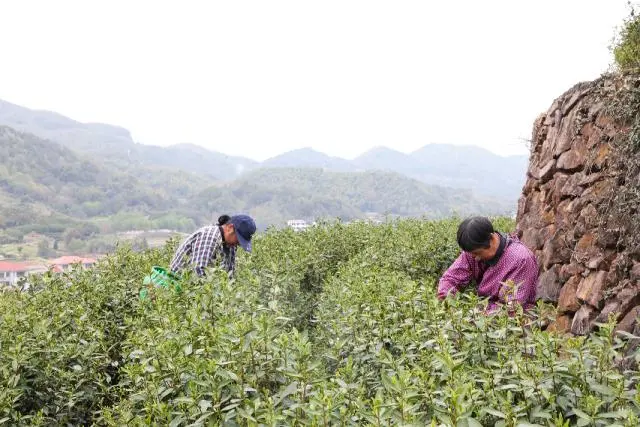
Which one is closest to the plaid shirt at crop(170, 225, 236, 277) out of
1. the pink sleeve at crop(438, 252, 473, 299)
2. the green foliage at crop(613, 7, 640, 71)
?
the pink sleeve at crop(438, 252, 473, 299)

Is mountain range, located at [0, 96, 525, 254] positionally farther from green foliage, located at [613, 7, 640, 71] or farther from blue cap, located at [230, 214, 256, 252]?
green foliage, located at [613, 7, 640, 71]

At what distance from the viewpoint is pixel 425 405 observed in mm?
2150

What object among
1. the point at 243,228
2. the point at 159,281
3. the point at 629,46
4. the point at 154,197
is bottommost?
the point at 154,197

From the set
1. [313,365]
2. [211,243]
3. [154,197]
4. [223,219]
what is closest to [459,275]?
[211,243]

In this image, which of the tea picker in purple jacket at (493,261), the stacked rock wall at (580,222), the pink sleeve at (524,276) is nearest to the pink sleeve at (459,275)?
the tea picker in purple jacket at (493,261)

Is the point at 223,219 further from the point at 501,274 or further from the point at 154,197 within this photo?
the point at 154,197

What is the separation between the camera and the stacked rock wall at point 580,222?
3.75 meters

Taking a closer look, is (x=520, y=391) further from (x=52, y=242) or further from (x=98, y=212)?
(x=98, y=212)

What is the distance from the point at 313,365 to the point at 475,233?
86.8 inches

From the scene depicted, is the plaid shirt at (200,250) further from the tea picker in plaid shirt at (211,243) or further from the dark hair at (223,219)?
the dark hair at (223,219)

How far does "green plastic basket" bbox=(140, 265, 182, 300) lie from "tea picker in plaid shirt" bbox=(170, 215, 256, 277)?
12 cm

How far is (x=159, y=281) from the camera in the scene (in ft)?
15.2

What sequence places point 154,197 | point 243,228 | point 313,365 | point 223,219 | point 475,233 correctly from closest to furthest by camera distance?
1. point 313,365
2. point 475,233
3. point 243,228
4. point 223,219
5. point 154,197

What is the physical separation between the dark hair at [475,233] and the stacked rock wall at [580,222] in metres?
0.76
